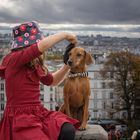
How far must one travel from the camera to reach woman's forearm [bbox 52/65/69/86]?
7016 mm

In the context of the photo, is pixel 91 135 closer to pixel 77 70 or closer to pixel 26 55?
pixel 77 70

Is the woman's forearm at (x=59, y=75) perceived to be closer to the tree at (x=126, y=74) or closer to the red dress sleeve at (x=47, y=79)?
the red dress sleeve at (x=47, y=79)

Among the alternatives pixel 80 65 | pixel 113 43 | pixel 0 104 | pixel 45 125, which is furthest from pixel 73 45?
pixel 113 43

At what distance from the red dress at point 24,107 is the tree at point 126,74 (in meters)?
53.3

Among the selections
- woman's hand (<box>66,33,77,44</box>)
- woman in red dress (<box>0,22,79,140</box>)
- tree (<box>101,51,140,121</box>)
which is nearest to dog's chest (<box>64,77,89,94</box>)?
woman's hand (<box>66,33,77,44</box>)

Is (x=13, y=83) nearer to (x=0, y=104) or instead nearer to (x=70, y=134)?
(x=70, y=134)

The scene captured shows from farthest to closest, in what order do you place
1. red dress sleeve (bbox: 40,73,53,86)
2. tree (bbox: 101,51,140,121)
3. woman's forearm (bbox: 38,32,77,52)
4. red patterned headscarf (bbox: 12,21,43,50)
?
tree (bbox: 101,51,140,121) < red dress sleeve (bbox: 40,73,53,86) < red patterned headscarf (bbox: 12,21,43,50) < woman's forearm (bbox: 38,32,77,52)

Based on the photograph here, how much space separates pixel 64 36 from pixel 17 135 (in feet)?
3.73

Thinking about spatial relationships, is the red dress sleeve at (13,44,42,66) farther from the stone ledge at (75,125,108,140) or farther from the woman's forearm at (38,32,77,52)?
the stone ledge at (75,125,108,140)

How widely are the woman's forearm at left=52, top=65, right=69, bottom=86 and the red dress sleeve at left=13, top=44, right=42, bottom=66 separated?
0.97 meters

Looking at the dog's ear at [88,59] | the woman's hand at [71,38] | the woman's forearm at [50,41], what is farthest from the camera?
the dog's ear at [88,59]

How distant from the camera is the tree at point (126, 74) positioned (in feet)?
196

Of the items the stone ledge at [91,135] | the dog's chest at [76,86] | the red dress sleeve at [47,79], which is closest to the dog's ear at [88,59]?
the dog's chest at [76,86]

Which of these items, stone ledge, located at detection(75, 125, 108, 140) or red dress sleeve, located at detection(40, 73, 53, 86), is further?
stone ledge, located at detection(75, 125, 108, 140)
